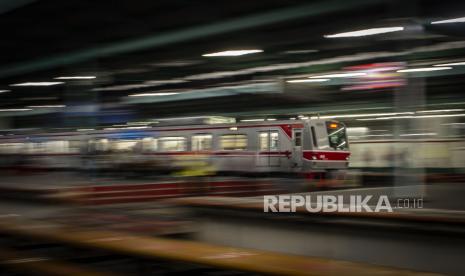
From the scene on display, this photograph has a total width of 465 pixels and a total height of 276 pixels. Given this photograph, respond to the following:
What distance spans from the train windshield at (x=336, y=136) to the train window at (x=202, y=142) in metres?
5.61

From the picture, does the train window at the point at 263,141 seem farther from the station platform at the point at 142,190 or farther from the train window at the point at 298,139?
the station platform at the point at 142,190

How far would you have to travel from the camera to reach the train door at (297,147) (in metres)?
21.9

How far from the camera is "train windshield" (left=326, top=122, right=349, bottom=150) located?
22.9 meters

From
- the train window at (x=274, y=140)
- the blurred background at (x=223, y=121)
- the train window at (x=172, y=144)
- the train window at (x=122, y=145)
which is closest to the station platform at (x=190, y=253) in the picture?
the blurred background at (x=223, y=121)

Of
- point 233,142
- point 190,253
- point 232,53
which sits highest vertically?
point 232,53

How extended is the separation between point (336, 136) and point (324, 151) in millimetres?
1218

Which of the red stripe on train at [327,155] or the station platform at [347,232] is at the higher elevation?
the red stripe on train at [327,155]

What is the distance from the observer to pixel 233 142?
23.7m

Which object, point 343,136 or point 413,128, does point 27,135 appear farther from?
point 413,128

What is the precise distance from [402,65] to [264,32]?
749 cm

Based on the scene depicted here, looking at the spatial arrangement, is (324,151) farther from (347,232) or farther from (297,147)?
(347,232)

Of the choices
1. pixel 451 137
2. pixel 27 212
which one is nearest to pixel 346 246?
pixel 27 212

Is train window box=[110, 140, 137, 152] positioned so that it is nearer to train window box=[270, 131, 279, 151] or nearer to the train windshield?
train window box=[270, 131, 279, 151]

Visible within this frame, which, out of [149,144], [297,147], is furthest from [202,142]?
[297,147]
